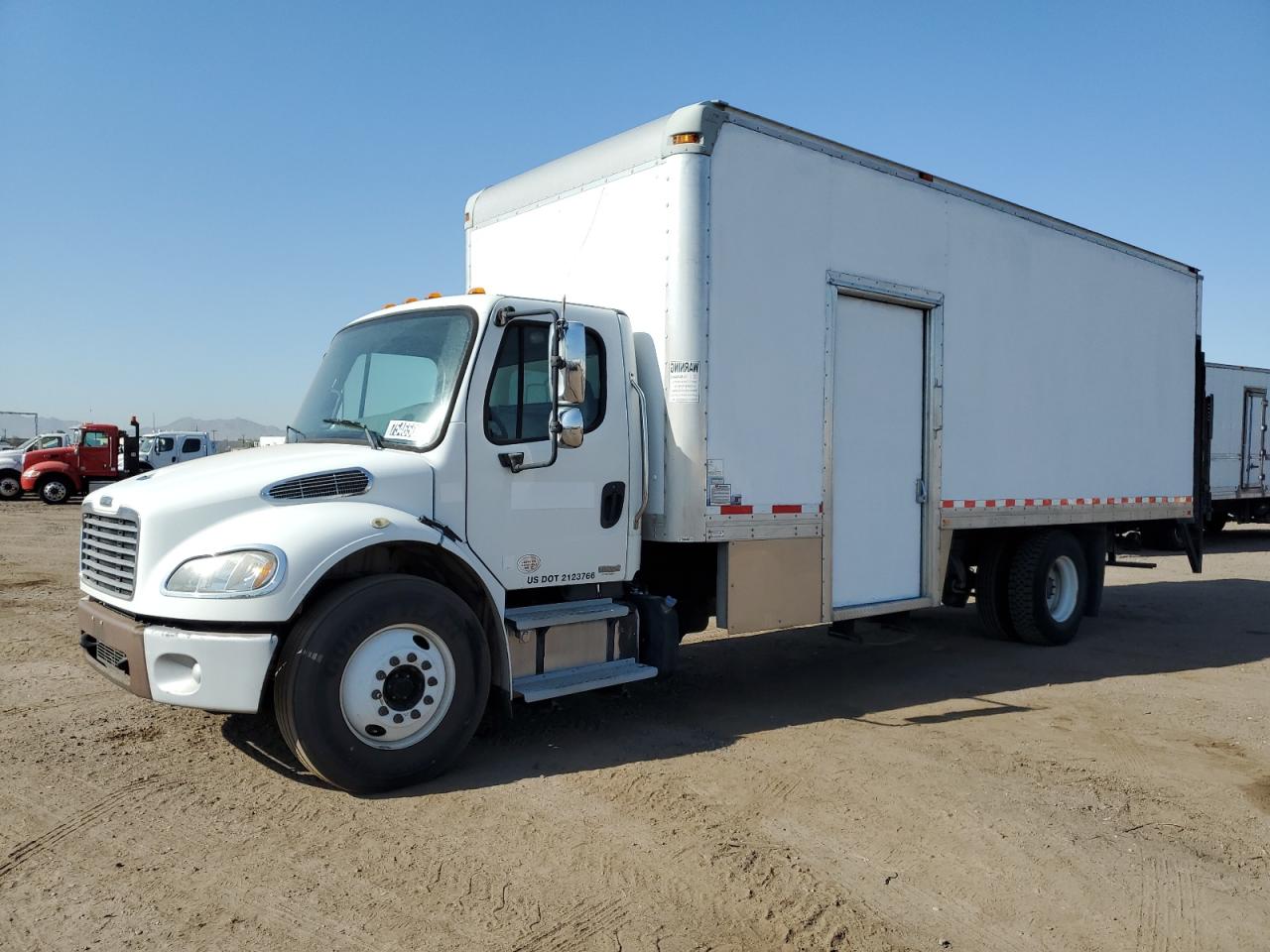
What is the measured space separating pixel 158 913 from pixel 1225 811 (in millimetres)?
4860

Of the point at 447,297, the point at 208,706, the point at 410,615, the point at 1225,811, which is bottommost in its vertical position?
the point at 1225,811

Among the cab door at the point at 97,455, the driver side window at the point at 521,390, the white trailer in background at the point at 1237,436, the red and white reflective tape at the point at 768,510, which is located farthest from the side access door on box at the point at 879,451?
the cab door at the point at 97,455

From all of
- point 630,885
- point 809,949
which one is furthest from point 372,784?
point 809,949

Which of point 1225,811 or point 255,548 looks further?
point 1225,811

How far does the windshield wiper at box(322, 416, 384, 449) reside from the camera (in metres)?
5.15

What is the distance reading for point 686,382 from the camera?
581cm

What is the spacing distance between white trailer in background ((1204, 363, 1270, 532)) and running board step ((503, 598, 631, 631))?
1663 cm

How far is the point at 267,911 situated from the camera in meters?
3.44

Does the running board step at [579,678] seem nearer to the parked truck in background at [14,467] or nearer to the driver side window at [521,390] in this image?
the driver side window at [521,390]

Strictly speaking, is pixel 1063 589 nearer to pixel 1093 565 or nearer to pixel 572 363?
pixel 1093 565

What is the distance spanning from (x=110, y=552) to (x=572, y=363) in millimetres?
2553

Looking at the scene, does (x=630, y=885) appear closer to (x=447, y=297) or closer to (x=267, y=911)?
(x=267, y=911)

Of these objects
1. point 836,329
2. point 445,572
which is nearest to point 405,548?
point 445,572

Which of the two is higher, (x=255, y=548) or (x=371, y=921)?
(x=255, y=548)
